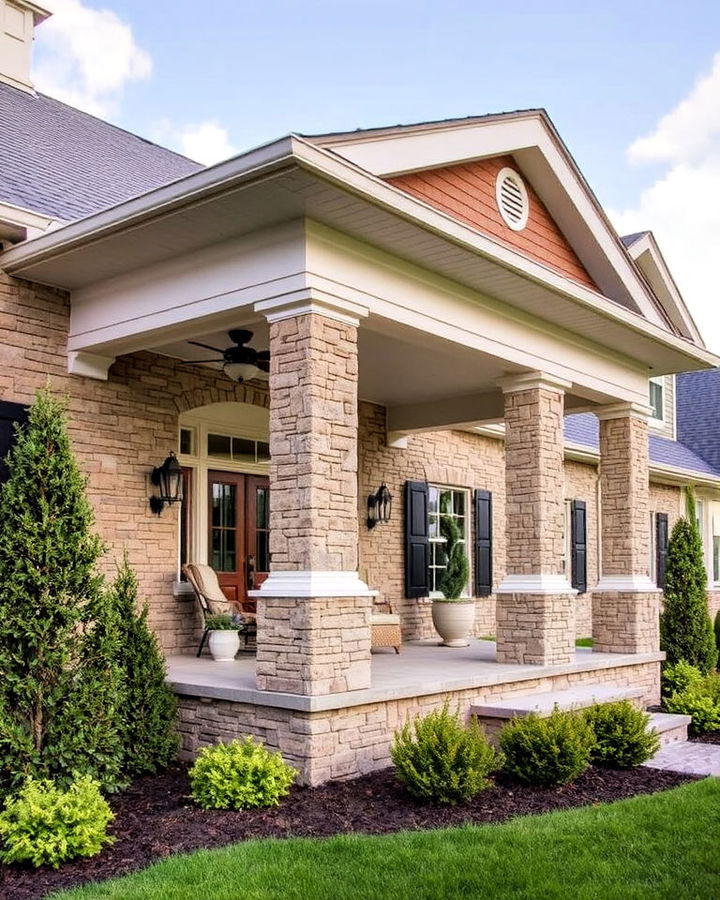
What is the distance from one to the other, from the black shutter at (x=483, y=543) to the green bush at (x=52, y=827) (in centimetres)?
967

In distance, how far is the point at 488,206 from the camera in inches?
353

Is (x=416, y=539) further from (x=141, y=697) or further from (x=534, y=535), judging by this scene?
(x=141, y=697)

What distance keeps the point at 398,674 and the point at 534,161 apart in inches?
193

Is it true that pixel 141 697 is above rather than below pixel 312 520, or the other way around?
below

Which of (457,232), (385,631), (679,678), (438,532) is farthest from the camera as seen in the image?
(438,532)

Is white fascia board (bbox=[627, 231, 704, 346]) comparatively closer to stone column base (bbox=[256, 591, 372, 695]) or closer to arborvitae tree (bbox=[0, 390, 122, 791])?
stone column base (bbox=[256, 591, 372, 695])

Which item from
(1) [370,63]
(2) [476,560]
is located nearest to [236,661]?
(2) [476,560]

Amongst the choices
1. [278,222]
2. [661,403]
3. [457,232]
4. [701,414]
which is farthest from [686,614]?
[701,414]

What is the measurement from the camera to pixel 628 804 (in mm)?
6422

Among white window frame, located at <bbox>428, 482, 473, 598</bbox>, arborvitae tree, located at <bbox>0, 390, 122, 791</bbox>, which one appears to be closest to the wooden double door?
white window frame, located at <bbox>428, 482, 473, 598</bbox>

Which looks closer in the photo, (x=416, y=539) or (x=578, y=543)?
(x=416, y=539)

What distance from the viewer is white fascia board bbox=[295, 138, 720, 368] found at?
20.1ft

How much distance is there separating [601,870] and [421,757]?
161cm

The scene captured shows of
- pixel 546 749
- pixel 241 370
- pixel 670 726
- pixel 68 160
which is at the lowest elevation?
pixel 670 726
